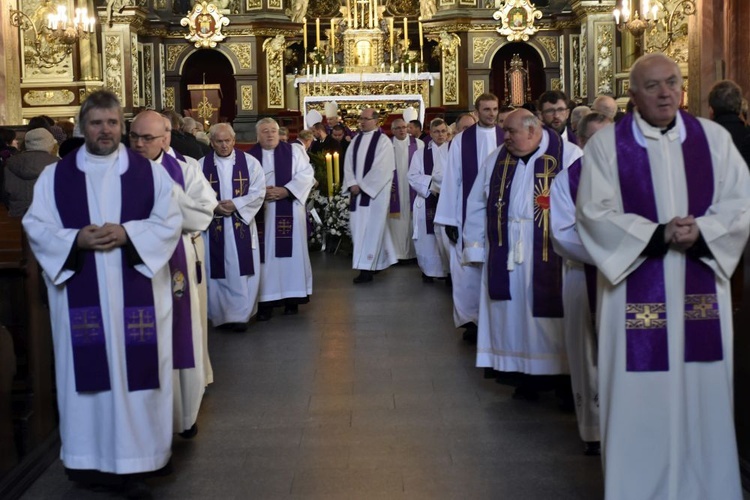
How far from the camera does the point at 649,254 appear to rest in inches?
180

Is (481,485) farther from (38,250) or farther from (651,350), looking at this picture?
(38,250)

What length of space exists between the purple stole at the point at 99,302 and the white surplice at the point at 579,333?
1.95 m

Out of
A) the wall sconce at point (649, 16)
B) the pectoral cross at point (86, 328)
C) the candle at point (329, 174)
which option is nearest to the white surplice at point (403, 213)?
the candle at point (329, 174)

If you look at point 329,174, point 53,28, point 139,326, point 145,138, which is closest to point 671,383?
point 139,326

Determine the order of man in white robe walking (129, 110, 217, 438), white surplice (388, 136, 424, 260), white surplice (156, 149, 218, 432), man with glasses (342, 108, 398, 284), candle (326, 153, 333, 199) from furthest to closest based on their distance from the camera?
1. candle (326, 153, 333, 199)
2. white surplice (388, 136, 424, 260)
3. man with glasses (342, 108, 398, 284)
4. white surplice (156, 149, 218, 432)
5. man in white robe walking (129, 110, 217, 438)

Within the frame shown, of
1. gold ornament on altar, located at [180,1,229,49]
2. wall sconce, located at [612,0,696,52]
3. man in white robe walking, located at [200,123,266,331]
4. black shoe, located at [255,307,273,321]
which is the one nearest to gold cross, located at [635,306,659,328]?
man in white robe walking, located at [200,123,266,331]

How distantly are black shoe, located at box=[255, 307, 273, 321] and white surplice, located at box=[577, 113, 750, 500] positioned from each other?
22.0 feet

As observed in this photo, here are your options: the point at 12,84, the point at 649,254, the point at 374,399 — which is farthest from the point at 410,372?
the point at 12,84

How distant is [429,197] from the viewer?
13.4 m

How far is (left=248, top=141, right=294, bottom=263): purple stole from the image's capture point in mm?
11305

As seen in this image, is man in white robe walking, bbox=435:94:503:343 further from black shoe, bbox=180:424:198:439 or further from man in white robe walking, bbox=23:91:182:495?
man in white robe walking, bbox=23:91:182:495

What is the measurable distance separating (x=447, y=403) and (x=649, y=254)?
3.10 meters

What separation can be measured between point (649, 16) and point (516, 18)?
10.4 metres

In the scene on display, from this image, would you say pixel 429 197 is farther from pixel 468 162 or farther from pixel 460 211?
pixel 460 211
